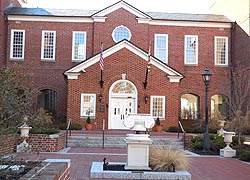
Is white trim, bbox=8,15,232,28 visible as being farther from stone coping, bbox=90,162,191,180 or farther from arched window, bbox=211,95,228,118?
stone coping, bbox=90,162,191,180

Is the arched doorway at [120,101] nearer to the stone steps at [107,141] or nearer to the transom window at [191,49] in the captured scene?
the stone steps at [107,141]

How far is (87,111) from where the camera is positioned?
26188 mm

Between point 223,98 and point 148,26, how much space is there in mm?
9108

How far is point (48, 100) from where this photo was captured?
31.1m

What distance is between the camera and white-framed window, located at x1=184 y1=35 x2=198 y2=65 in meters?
31.3

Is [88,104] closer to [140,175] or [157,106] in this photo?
[157,106]

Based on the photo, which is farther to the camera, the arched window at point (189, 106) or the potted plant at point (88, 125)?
the arched window at point (189, 106)

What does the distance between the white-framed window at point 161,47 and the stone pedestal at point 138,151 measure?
2162 cm

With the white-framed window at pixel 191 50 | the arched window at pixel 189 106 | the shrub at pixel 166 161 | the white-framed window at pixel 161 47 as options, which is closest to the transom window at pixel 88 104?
the white-framed window at pixel 161 47

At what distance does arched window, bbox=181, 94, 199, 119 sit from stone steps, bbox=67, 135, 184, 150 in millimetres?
11595

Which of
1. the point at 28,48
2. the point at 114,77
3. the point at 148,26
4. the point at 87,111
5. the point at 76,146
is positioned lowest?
the point at 76,146

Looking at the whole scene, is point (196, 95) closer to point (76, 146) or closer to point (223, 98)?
point (223, 98)

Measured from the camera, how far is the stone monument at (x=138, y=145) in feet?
32.5

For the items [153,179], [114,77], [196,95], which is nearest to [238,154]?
[153,179]
